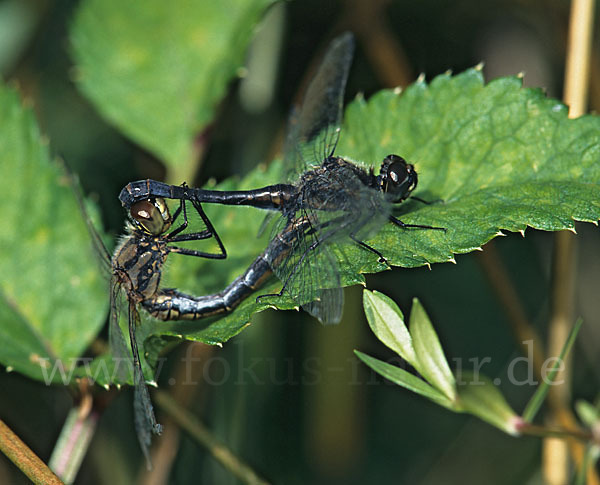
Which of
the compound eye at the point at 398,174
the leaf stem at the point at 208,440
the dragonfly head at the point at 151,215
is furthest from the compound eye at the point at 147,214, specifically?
the compound eye at the point at 398,174

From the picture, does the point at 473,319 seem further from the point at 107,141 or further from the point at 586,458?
the point at 107,141

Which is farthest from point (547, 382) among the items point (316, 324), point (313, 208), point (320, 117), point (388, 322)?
point (316, 324)

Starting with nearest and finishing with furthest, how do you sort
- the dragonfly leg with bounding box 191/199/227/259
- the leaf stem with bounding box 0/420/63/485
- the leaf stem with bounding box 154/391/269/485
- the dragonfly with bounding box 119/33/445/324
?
1. the leaf stem with bounding box 0/420/63/485
2. the dragonfly with bounding box 119/33/445/324
3. the leaf stem with bounding box 154/391/269/485
4. the dragonfly leg with bounding box 191/199/227/259

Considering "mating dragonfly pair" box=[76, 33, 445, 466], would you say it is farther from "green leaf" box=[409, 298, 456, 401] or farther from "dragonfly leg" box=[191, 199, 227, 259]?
"green leaf" box=[409, 298, 456, 401]

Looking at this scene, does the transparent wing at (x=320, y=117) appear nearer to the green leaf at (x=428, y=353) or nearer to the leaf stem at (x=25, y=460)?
the green leaf at (x=428, y=353)

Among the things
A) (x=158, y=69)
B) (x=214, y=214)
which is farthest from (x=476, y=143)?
Answer: (x=158, y=69)

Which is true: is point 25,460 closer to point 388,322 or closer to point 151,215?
point 151,215

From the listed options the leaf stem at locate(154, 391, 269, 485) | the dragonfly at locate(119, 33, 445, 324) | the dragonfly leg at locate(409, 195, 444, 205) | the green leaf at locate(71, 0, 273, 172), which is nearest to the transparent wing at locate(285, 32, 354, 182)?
the dragonfly at locate(119, 33, 445, 324)
